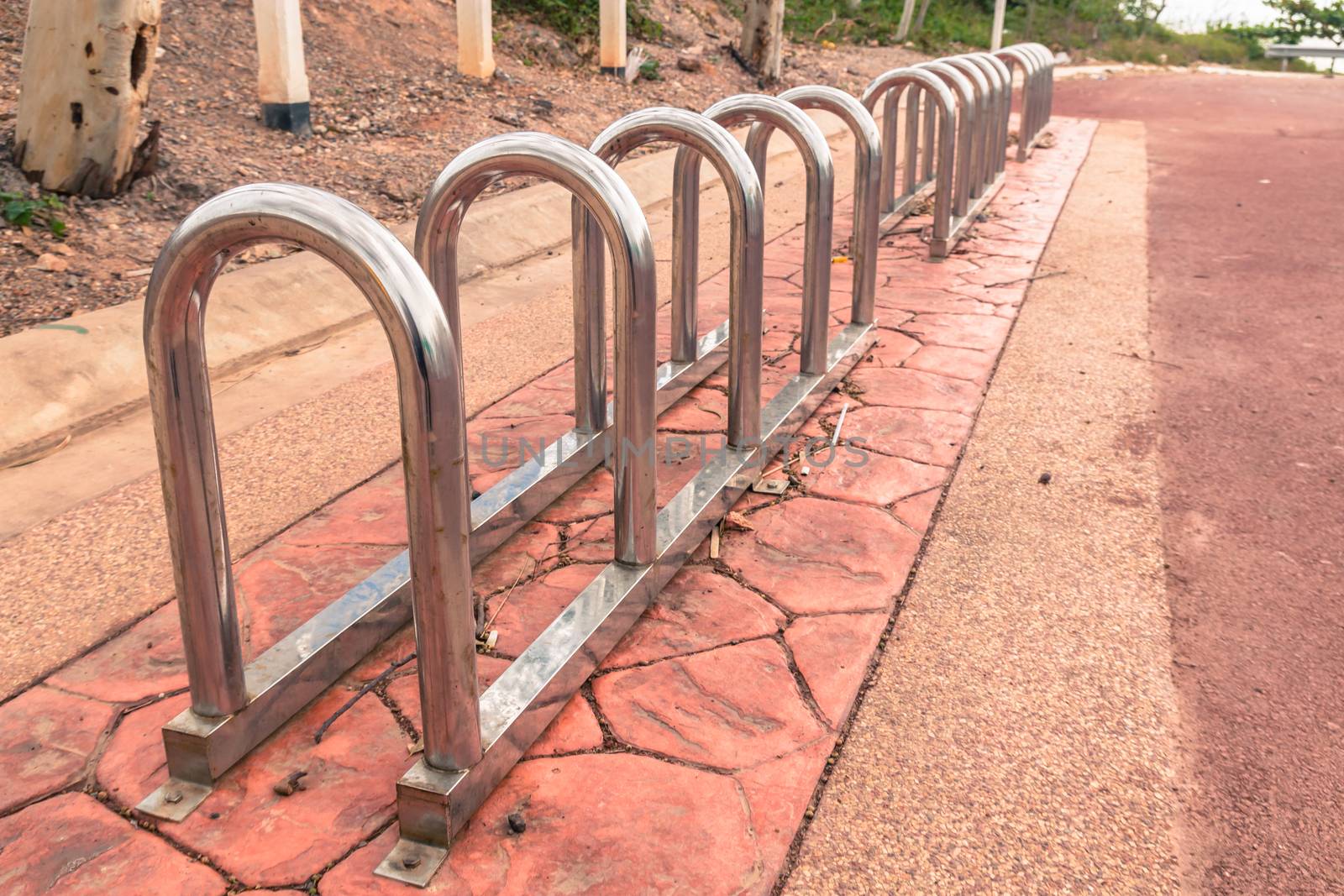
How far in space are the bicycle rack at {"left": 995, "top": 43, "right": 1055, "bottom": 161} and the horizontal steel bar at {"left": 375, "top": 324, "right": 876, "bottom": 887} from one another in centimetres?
632

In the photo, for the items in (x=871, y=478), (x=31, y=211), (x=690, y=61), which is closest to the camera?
(x=871, y=478)

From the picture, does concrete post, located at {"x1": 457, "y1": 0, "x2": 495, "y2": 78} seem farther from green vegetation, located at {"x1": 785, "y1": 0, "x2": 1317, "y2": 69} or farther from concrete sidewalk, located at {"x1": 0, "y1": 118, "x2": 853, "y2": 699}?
green vegetation, located at {"x1": 785, "y1": 0, "x2": 1317, "y2": 69}

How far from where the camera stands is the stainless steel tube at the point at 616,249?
1.82 meters

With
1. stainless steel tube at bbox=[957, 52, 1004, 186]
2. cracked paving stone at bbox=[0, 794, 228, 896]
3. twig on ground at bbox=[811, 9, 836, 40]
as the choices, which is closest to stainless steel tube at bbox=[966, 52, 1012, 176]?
stainless steel tube at bbox=[957, 52, 1004, 186]

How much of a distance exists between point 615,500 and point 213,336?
6.62ft

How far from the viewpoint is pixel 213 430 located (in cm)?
159

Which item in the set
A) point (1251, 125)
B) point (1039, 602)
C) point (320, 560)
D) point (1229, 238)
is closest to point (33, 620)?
point (320, 560)

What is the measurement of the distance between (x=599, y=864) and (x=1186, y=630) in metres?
1.26

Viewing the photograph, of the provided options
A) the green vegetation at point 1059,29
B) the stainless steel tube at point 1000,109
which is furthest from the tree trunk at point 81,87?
the green vegetation at point 1059,29

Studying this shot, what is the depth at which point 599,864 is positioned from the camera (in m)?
1.57

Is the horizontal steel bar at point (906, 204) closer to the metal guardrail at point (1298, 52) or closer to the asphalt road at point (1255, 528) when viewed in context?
the asphalt road at point (1255, 528)

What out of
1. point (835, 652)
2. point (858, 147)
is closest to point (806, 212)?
point (858, 147)

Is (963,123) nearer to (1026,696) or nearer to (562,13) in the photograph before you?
(1026,696)

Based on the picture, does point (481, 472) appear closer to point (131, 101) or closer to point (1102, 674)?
point (1102, 674)
